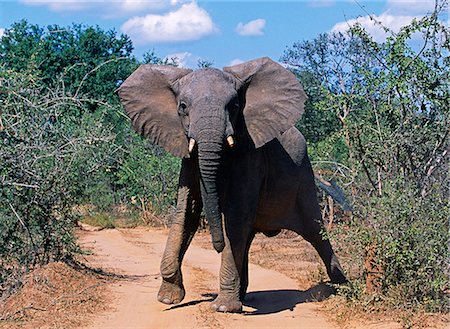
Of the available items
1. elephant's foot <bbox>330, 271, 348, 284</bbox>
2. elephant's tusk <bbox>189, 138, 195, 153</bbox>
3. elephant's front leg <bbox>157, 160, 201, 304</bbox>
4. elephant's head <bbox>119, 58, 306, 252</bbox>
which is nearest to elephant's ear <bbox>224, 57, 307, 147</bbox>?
elephant's head <bbox>119, 58, 306, 252</bbox>

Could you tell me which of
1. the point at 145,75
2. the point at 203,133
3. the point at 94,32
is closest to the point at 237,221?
the point at 203,133

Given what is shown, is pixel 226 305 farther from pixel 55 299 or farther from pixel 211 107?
pixel 211 107

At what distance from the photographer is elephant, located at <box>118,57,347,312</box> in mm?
7426

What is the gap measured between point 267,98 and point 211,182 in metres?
1.44

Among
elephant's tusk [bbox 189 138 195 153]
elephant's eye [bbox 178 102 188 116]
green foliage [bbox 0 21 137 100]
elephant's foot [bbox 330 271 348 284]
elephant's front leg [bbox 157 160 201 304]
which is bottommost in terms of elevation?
elephant's foot [bbox 330 271 348 284]

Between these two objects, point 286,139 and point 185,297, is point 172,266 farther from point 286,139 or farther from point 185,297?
point 286,139

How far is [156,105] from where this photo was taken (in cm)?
809

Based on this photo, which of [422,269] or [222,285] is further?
[222,285]

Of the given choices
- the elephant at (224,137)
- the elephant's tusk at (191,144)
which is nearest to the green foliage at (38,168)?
the elephant at (224,137)

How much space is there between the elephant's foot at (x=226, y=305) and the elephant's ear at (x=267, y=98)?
155 cm

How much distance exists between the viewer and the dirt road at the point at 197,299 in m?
7.53

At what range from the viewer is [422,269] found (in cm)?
739

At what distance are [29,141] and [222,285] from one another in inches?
103

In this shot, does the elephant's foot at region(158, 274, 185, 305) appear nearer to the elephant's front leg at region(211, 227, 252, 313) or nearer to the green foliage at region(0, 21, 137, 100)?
the elephant's front leg at region(211, 227, 252, 313)
